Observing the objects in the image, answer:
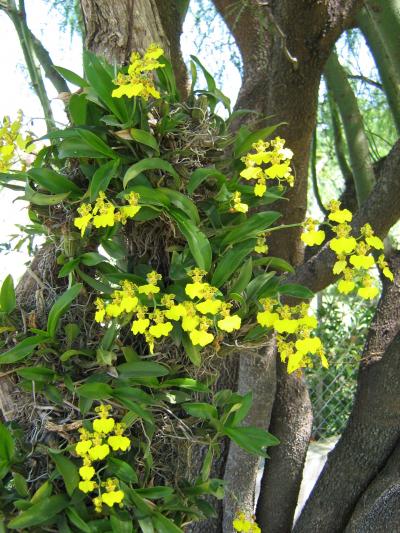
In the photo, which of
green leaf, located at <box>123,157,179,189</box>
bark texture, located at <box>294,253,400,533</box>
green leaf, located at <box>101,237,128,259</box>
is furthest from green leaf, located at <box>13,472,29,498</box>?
bark texture, located at <box>294,253,400,533</box>

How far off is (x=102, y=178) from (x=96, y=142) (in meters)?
0.06

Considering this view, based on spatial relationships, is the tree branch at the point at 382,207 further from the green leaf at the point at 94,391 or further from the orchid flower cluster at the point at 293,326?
the green leaf at the point at 94,391

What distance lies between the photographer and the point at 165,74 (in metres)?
1.12

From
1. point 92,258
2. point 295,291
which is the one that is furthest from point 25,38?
point 295,291

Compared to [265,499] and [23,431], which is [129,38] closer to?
[23,431]

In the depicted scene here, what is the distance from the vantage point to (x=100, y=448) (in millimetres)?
981

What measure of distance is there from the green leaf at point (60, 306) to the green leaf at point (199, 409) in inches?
9.6

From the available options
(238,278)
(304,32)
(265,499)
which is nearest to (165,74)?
(238,278)

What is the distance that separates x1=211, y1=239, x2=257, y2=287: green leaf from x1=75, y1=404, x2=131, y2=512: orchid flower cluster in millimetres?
255

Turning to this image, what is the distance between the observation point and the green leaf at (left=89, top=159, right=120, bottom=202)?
0.97 m

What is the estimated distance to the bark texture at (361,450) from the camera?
Result: 1.80 metres

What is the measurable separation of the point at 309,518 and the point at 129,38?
1337 mm

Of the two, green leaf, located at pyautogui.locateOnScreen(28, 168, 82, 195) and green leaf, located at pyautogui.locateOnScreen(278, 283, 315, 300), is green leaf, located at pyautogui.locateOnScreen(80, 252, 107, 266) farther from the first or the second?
green leaf, located at pyautogui.locateOnScreen(278, 283, 315, 300)

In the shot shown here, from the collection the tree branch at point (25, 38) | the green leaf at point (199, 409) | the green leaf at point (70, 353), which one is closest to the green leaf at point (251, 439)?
the green leaf at point (199, 409)
